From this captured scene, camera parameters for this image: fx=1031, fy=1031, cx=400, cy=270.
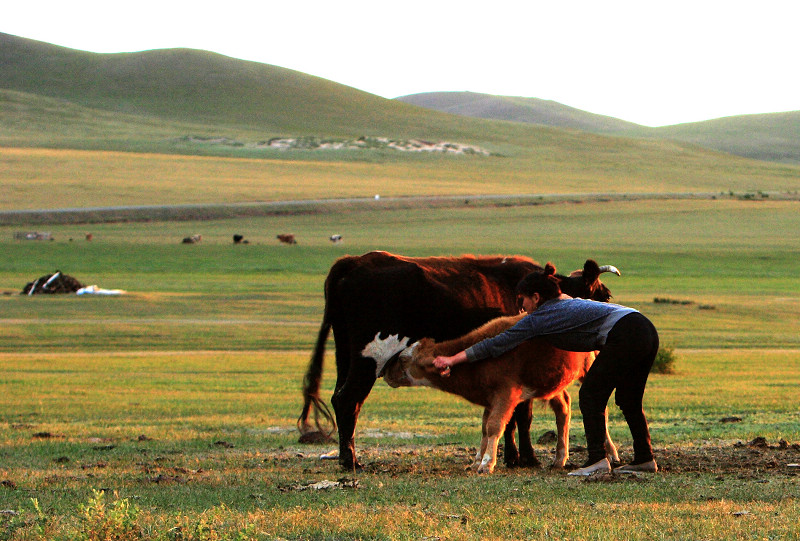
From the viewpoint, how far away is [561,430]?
30.3 feet

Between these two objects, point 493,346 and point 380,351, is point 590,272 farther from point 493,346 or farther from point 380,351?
point 380,351

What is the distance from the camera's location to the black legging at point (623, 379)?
8.39 m

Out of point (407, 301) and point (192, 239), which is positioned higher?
point (407, 301)

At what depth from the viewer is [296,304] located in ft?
113

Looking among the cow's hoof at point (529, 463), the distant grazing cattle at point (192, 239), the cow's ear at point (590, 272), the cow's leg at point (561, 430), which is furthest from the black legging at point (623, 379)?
the distant grazing cattle at point (192, 239)

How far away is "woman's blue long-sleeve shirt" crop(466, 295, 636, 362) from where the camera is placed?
847cm

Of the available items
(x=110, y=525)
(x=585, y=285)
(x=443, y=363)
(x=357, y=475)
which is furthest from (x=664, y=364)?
(x=110, y=525)

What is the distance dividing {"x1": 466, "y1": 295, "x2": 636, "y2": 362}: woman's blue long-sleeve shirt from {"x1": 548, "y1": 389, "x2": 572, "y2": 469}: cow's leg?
0.98m

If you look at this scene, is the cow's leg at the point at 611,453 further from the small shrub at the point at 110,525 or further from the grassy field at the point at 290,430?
the small shrub at the point at 110,525

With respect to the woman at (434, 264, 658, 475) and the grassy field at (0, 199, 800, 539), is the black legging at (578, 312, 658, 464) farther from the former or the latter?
the grassy field at (0, 199, 800, 539)

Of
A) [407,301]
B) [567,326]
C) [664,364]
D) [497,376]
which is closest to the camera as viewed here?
[567,326]

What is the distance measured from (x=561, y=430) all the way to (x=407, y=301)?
1862 mm

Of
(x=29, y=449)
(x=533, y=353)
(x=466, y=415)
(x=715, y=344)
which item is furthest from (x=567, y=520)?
(x=715, y=344)

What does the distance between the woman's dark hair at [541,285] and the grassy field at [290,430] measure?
152 centimetres
